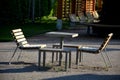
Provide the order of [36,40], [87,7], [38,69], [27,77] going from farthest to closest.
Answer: [87,7] < [36,40] < [38,69] < [27,77]

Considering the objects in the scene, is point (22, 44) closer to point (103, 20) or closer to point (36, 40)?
point (36, 40)

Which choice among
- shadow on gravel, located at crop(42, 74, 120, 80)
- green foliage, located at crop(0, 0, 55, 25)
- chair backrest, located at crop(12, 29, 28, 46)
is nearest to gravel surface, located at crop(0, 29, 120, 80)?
shadow on gravel, located at crop(42, 74, 120, 80)

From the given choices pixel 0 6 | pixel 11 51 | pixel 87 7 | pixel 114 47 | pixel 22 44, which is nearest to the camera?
pixel 22 44

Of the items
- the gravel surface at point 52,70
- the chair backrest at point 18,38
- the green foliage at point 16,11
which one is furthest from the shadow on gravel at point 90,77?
the green foliage at point 16,11

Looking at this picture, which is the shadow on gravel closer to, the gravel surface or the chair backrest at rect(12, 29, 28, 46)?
the gravel surface

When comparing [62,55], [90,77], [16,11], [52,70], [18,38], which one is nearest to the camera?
[90,77]

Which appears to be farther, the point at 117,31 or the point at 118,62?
the point at 117,31

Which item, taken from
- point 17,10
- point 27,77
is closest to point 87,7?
point 17,10

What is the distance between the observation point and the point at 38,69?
35.4 ft

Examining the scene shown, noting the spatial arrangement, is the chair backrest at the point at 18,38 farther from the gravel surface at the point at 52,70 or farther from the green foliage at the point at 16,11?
the green foliage at the point at 16,11

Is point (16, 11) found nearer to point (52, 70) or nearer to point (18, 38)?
point (18, 38)

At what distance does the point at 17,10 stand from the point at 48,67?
1600cm

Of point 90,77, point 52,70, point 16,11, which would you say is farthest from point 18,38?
point 16,11

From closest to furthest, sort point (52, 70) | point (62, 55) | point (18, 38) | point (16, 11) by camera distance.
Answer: point (52, 70), point (18, 38), point (62, 55), point (16, 11)
